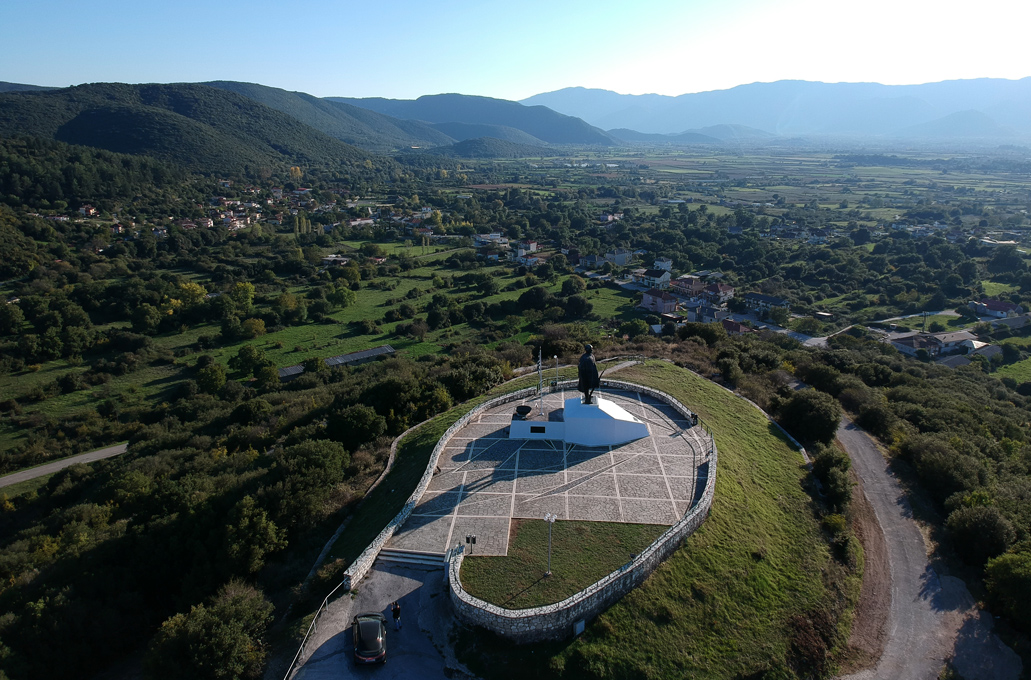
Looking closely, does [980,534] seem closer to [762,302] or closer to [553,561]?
[553,561]

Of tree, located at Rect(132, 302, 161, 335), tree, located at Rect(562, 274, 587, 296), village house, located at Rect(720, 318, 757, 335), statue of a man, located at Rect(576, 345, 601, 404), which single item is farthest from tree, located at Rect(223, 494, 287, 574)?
tree, located at Rect(562, 274, 587, 296)

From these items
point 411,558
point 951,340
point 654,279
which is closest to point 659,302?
point 654,279

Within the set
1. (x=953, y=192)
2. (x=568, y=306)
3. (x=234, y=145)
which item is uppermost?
(x=234, y=145)

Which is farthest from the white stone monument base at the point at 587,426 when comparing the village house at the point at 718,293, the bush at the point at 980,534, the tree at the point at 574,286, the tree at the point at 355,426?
the village house at the point at 718,293

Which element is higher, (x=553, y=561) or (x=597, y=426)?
(x=597, y=426)

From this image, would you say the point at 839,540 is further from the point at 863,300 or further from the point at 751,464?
the point at 863,300

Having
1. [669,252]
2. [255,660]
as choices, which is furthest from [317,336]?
[669,252]

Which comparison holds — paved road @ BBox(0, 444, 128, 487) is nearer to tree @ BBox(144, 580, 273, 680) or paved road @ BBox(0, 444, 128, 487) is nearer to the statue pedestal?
tree @ BBox(144, 580, 273, 680)
